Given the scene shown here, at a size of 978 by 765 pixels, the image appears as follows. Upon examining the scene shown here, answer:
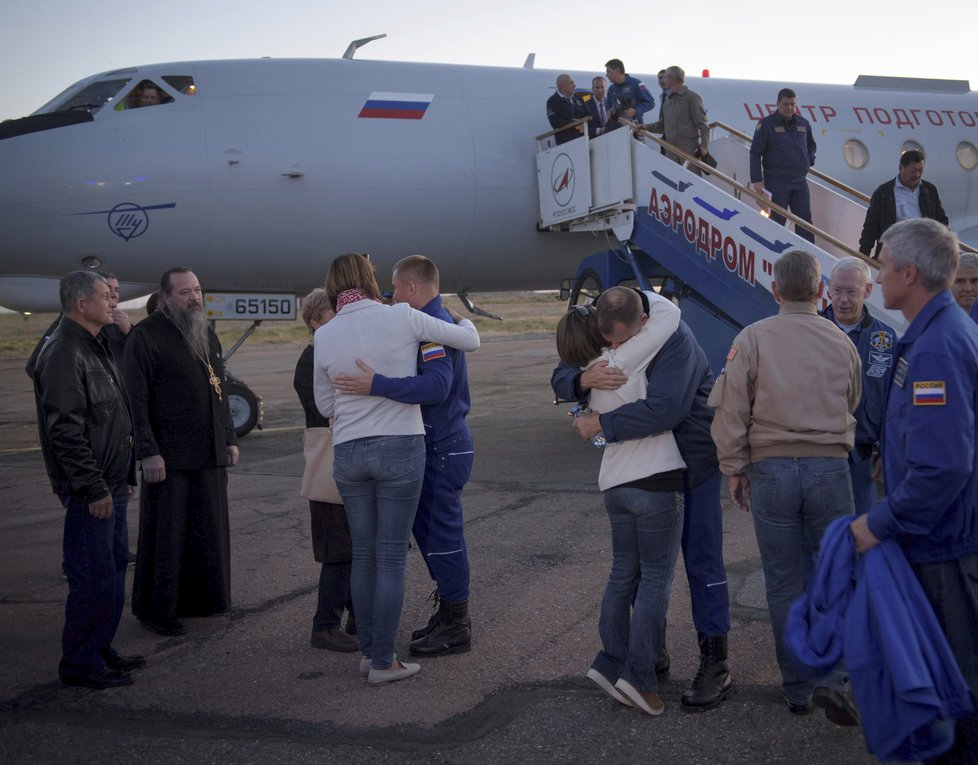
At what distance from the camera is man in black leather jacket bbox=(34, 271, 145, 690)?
4410mm

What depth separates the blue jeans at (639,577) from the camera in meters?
3.92

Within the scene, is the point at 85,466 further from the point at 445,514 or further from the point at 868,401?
the point at 868,401

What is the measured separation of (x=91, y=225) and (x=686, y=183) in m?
Result: 5.84

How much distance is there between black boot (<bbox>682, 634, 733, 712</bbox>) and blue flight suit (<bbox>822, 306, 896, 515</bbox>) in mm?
910

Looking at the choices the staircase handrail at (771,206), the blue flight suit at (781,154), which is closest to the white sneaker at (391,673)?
the staircase handrail at (771,206)

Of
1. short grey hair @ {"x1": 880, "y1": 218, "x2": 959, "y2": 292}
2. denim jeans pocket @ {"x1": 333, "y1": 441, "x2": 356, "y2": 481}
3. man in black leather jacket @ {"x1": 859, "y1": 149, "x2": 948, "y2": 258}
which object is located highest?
man in black leather jacket @ {"x1": 859, "y1": 149, "x2": 948, "y2": 258}

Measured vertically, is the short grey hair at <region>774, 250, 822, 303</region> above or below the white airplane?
below

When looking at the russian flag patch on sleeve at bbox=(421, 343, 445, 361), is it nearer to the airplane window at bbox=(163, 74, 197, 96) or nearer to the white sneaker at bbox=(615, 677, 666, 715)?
the white sneaker at bbox=(615, 677, 666, 715)

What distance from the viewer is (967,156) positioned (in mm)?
14266

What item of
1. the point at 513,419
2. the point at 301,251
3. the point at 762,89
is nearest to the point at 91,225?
the point at 301,251

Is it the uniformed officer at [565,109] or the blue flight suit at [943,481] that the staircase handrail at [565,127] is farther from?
the blue flight suit at [943,481]

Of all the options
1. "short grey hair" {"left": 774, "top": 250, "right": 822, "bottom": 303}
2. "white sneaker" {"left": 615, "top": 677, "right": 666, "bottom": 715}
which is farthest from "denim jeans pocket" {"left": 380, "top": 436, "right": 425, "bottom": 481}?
"short grey hair" {"left": 774, "top": 250, "right": 822, "bottom": 303}

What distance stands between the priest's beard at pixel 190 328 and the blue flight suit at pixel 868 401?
10.4 ft

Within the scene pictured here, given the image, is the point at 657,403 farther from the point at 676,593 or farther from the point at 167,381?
the point at 167,381
